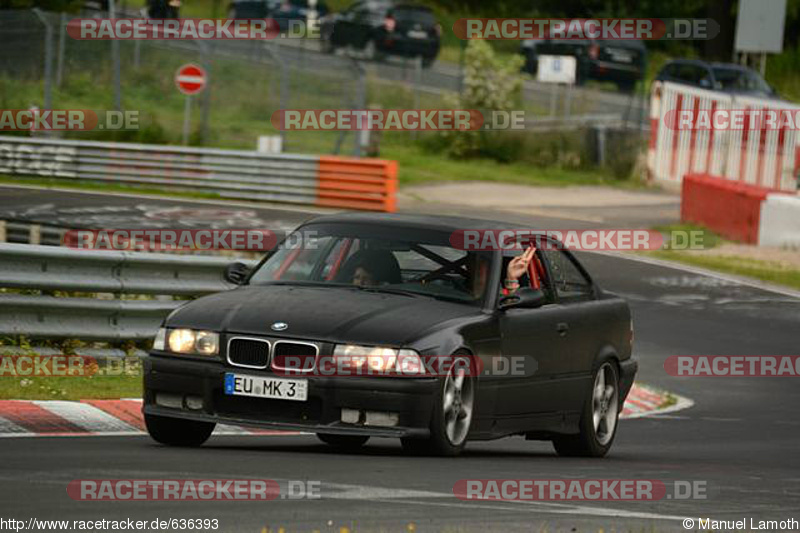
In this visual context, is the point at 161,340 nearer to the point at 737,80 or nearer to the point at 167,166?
the point at 167,166

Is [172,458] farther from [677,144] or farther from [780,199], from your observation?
[677,144]

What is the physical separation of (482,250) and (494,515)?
3126mm

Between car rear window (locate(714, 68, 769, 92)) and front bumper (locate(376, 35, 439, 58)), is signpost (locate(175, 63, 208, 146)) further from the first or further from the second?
front bumper (locate(376, 35, 439, 58))

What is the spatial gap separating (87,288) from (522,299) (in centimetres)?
443

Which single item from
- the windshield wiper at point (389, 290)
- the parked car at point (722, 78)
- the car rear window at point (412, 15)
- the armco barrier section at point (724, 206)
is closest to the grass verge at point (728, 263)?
the armco barrier section at point (724, 206)

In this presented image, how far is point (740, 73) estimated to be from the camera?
4472 cm

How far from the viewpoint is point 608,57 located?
170 feet

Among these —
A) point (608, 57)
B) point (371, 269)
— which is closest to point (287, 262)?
point (371, 269)

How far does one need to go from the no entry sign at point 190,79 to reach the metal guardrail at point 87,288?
2013cm

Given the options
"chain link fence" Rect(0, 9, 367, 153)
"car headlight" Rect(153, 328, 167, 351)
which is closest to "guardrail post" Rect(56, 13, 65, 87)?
"chain link fence" Rect(0, 9, 367, 153)

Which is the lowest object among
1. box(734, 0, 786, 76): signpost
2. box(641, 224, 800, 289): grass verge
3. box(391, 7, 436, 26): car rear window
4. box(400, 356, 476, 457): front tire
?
box(641, 224, 800, 289): grass verge

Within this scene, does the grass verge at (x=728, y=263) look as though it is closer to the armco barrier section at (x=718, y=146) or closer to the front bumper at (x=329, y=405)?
the armco barrier section at (x=718, y=146)

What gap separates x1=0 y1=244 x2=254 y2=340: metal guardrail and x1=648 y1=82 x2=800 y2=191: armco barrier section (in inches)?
773

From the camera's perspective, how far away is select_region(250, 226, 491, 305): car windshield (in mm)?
10469
